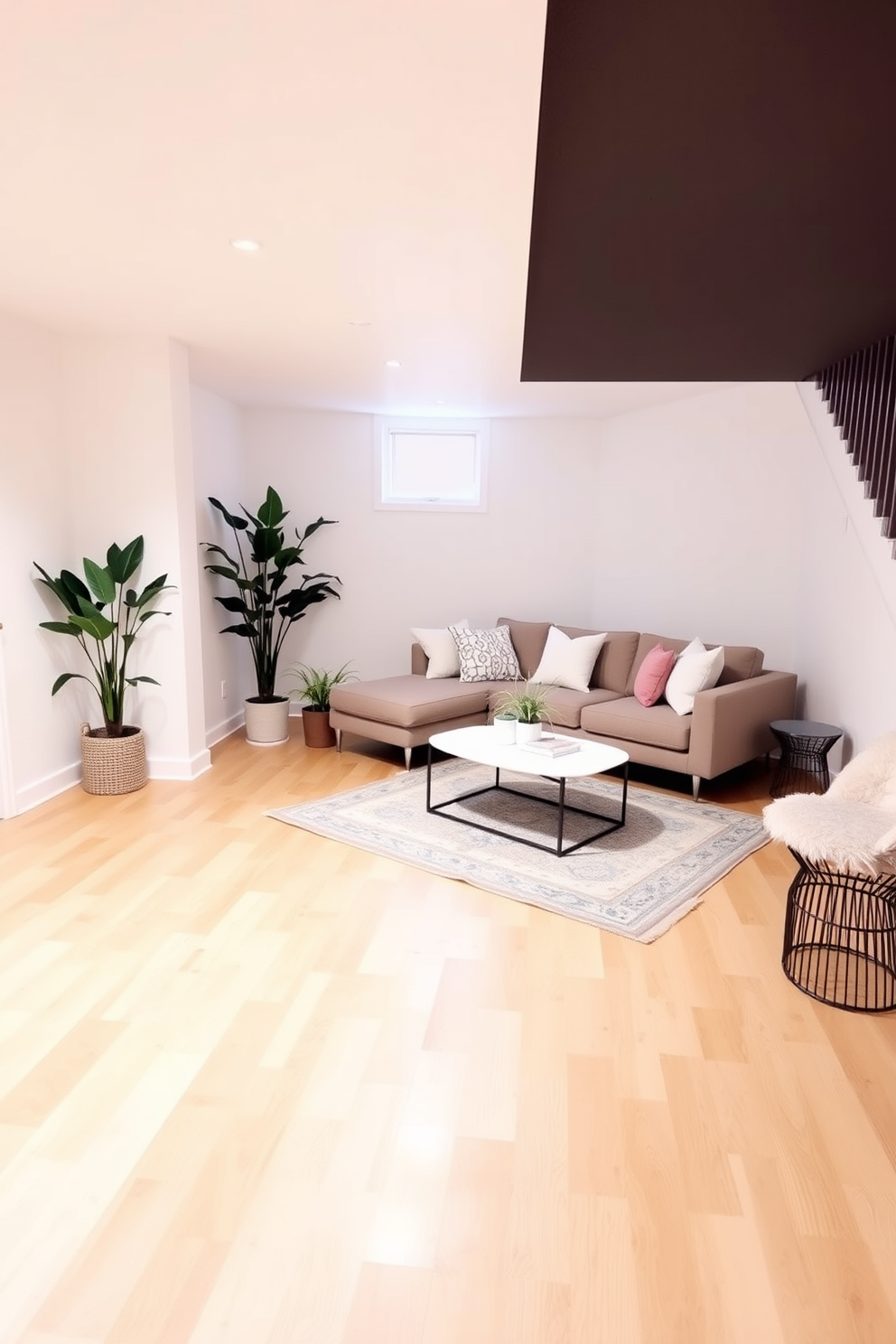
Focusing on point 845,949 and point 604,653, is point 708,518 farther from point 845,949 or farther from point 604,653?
point 845,949

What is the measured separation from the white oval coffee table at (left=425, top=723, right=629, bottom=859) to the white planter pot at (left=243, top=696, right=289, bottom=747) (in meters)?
1.57

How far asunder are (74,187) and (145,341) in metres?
1.87

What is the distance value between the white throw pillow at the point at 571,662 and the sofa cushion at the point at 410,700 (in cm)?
41

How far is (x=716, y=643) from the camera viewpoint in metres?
5.29

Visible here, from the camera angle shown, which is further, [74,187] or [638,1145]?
[74,187]

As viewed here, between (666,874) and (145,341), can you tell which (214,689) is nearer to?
(145,341)

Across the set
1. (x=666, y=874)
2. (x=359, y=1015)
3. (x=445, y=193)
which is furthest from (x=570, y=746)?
(x=445, y=193)

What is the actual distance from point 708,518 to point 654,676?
1369mm

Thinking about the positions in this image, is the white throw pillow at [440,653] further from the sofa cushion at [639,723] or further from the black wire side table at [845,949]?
the black wire side table at [845,949]

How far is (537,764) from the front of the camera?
11.6 ft

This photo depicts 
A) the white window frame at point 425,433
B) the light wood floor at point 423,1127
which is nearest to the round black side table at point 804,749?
the light wood floor at point 423,1127

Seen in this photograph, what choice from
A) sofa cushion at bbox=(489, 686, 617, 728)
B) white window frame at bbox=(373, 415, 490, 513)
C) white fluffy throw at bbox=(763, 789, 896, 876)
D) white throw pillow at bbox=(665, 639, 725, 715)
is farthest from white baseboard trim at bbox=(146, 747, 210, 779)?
white fluffy throw at bbox=(763, 789, 896, 876)

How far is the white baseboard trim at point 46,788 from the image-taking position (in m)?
3.89

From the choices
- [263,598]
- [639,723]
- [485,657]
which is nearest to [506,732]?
[639,723]
